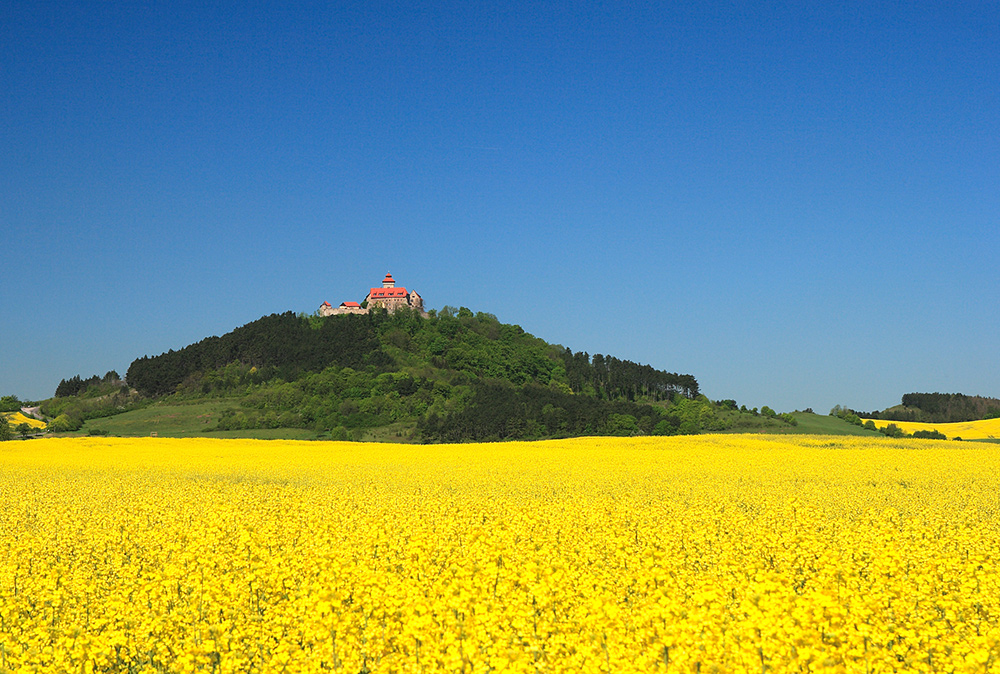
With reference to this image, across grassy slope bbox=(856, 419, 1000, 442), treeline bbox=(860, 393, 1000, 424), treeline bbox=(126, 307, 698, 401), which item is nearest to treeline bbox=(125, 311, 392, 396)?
treeline bbox=(126, 307, 698, 401)

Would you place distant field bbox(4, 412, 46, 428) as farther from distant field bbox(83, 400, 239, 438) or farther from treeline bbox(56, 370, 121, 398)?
treeline bbox(56, 370, 121, 398)

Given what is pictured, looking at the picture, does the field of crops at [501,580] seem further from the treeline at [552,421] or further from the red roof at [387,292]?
the red roof at [387,292]

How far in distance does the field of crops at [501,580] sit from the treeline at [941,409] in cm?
12081

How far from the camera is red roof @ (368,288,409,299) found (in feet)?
571

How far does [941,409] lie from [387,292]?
122 meters

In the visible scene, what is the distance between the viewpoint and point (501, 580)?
30.3 ft

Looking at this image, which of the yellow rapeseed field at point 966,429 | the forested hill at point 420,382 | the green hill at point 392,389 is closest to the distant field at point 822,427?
the green hill at point 392,389

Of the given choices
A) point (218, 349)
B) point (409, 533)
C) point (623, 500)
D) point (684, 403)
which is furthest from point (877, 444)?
point (218, 349)

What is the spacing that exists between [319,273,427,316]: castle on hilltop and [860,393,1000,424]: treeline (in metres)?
102

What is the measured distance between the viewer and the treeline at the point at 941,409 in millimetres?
121938

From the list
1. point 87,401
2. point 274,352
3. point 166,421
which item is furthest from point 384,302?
point 166,421

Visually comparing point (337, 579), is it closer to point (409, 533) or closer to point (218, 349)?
point (409, 533)

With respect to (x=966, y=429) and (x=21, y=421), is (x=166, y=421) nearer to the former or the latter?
(x=21, y=421)

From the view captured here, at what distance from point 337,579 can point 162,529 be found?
22.4 ft
